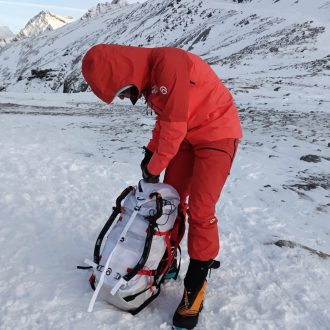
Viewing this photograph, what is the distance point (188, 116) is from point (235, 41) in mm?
52773

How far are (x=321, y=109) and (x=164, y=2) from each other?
10271 centimetres

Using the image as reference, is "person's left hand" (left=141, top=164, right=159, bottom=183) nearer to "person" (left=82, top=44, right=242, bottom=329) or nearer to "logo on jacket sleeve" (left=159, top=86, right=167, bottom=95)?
"person" (left=82, top=44, right=242, bottom=329)

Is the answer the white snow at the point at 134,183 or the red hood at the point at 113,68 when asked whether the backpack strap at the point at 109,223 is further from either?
the red hood at the point at 113,68

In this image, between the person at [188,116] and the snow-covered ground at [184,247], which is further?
the snow-covered ground at [184,247]

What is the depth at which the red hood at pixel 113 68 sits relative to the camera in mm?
3090

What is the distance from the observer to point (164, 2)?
108 meters

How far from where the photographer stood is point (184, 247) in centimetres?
472

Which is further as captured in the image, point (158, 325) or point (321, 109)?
point (321, 109)

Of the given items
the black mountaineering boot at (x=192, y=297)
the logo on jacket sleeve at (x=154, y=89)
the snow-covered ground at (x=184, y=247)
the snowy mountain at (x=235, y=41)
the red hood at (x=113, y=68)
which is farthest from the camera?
the snowy mountain at (x=235, y=41)

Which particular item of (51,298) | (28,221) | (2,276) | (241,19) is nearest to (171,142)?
(51,298)

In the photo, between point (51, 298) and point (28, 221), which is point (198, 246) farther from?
point (28, 221)

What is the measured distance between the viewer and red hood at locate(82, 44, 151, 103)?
10.1ft

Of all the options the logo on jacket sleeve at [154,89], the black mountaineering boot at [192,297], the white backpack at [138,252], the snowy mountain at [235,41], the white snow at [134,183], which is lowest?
the snowy mountain at [235,41]

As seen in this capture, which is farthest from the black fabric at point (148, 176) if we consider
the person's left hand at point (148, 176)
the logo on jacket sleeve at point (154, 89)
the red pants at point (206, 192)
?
the logo on jacket sleeve at point (154, 89)
